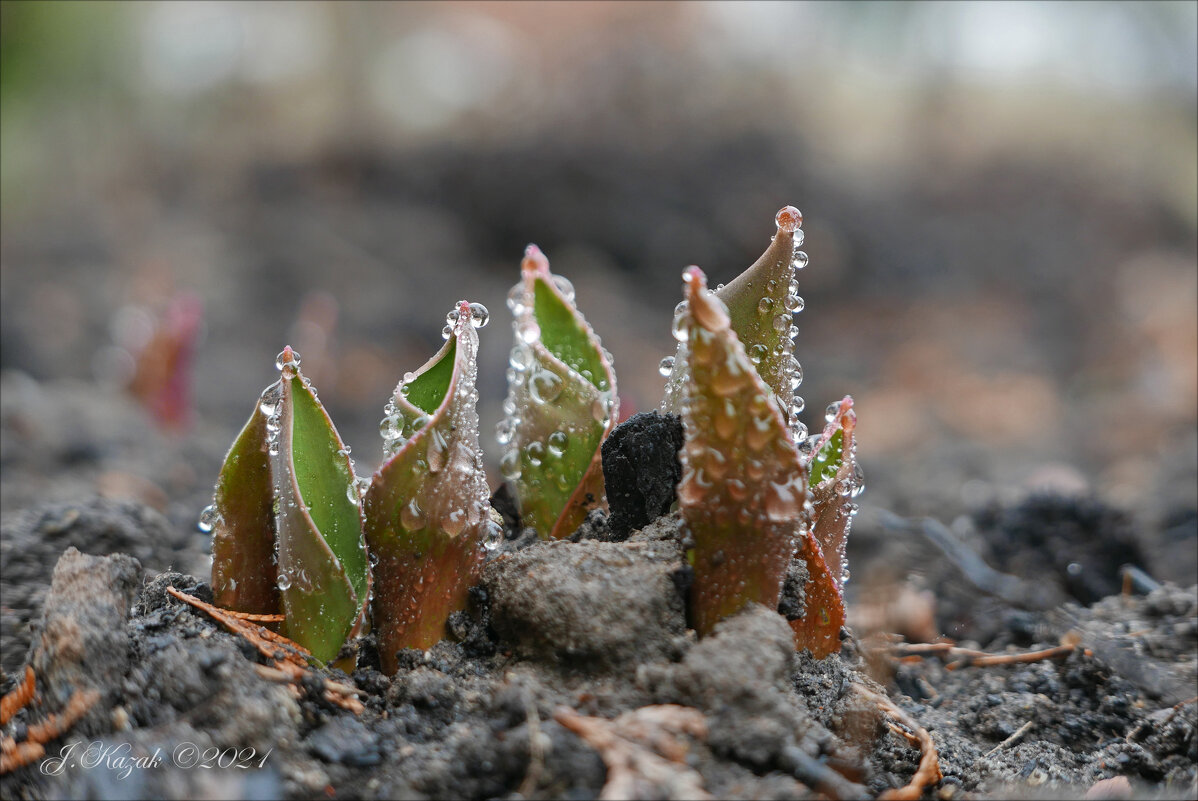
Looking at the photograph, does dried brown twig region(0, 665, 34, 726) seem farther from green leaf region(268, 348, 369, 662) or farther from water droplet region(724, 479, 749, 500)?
water droplet region(724, 479, 749, 500)

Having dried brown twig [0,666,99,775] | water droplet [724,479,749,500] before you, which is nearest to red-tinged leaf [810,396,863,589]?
water droplet [724,479,749,500]

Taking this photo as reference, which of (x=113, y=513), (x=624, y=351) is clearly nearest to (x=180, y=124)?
(x=624, y=351)

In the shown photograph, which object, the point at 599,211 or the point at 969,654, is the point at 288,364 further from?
the point at 599,211

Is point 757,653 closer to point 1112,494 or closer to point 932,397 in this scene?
point 1112,494

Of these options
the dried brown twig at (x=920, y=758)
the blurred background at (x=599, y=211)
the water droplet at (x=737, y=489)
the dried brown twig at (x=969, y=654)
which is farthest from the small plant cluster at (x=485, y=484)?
the blurred background at (x=599, y=211)

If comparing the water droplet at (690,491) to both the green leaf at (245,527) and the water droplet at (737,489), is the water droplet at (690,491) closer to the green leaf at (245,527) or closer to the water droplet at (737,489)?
the water droplet at (737,489)

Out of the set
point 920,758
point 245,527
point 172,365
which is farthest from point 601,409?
point 172,365
